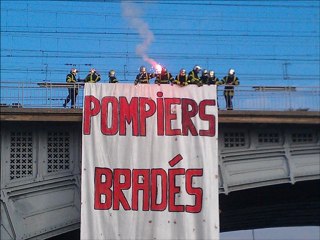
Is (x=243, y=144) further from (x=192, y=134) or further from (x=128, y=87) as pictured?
(x=128, y=87)

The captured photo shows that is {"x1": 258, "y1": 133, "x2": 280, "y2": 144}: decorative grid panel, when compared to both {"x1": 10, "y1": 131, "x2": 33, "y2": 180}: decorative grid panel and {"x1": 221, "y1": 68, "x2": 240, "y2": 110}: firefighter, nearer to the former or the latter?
{"x1": 221, "y1": 68, "x2": 240, "y2": 110}: firefighter

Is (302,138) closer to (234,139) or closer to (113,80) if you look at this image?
(234,139)

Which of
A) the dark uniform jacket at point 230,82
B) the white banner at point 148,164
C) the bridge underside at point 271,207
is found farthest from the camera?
the bridge underside at point 271,207

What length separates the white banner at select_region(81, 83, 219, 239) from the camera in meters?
18.2

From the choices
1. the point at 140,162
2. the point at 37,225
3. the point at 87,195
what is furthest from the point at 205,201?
the point at 37,225

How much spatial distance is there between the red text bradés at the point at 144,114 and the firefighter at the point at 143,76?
2.98 ft

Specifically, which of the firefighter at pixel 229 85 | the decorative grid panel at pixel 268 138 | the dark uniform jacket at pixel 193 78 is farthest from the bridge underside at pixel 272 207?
the dark uniform jacket at pixel 193 78

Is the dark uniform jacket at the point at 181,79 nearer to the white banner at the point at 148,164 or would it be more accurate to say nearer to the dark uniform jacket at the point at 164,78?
the white banner at the point at 148,164

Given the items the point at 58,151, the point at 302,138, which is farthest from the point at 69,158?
the point at 302,138

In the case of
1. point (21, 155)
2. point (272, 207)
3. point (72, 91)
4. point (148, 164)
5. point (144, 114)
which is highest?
point (72, 91)

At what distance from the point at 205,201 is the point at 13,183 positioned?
575cm

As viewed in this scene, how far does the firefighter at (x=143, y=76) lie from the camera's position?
64.1 ft

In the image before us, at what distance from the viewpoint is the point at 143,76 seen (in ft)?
64.4

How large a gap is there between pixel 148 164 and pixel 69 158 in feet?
8.45
